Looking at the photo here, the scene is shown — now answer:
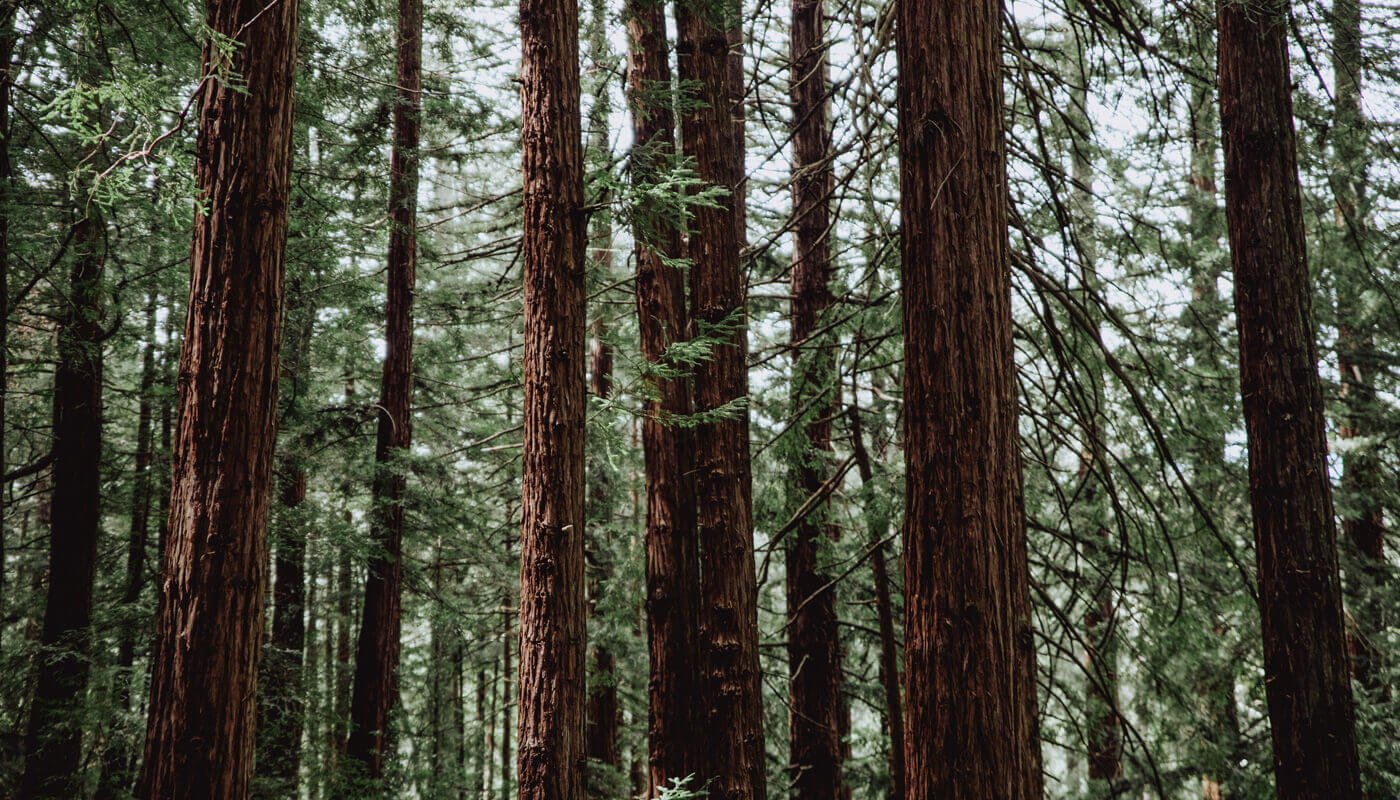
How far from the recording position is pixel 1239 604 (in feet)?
29.0

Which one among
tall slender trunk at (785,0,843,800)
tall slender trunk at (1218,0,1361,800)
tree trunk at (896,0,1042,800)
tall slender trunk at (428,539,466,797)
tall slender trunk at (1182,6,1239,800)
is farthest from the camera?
tall slender trunk at (428,539,466,797)

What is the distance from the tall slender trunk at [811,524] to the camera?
7.70 metres

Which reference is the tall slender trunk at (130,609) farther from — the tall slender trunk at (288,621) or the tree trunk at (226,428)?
the tree trunk at (226,428)

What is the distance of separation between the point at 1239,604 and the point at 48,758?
41.0ft

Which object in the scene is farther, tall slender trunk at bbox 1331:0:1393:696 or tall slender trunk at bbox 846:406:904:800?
tall slender trunk at bbox 1331:0:1393:696

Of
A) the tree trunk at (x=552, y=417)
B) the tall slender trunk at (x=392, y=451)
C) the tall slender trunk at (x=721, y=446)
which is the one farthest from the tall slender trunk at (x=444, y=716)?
the tree trunk at (x=552, y=417)

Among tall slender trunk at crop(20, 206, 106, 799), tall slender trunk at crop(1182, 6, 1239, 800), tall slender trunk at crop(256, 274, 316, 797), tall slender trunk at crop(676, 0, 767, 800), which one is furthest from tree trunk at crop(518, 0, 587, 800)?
tall slender trunk at crop(256, 274, 316, 797)

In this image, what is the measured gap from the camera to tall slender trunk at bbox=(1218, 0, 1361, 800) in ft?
17.3

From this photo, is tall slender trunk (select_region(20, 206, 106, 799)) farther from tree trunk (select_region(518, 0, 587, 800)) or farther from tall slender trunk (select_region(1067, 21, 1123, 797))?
tall slender trunk (select_region(1067, 21, 1123, 797))

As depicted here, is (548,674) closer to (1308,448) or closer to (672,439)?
(672,439)

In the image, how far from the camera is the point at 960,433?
3.55 m

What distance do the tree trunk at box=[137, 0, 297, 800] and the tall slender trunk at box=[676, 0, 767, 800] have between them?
2555mm

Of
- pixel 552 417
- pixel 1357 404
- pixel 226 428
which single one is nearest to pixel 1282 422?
pixel 552 417

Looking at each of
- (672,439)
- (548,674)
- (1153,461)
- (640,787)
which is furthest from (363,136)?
(640,787)
